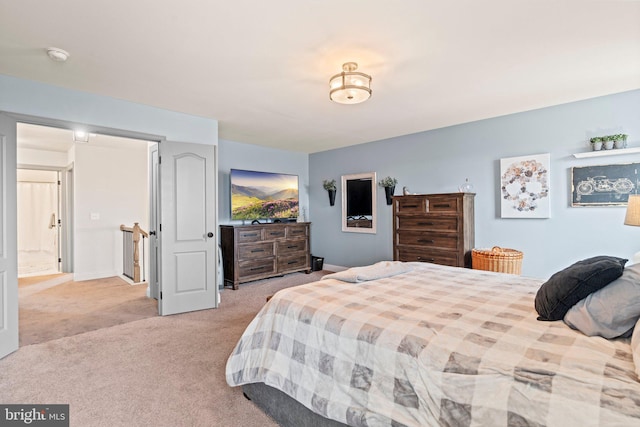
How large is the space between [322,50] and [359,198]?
3.65 m

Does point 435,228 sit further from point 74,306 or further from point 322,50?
point 74,306

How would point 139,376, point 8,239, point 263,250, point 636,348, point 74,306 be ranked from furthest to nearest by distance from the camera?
point 263,250, point 74,306, point 8,239, point 139,376, point 636,348

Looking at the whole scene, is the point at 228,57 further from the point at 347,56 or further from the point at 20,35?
the point at 20,35

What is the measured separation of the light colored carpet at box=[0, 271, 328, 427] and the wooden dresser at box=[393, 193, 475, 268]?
8.37ft

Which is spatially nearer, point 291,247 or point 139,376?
point 139,376

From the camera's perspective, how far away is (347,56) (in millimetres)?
2527

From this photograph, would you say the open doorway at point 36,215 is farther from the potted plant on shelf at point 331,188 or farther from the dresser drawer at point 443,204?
the dresser drawer at point 443,204

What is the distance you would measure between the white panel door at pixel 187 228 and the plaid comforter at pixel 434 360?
86.6 inches

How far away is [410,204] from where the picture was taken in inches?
180

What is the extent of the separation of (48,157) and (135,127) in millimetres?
4078

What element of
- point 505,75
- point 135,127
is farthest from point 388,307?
point 135,127

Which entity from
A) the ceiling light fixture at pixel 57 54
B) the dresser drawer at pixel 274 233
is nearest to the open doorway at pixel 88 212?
the dresser drawer at pixel 274 233

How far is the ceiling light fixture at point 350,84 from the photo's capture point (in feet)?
8.59

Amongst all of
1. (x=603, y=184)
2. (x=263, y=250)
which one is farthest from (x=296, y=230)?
(x=603, y=184)
